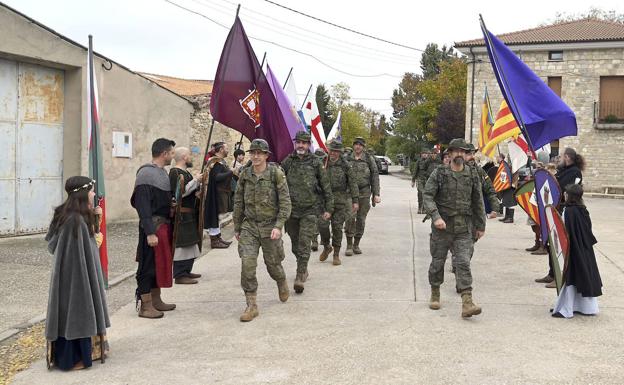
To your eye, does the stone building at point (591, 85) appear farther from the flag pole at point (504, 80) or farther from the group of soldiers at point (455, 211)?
the group of soldiers at point (455, 211)

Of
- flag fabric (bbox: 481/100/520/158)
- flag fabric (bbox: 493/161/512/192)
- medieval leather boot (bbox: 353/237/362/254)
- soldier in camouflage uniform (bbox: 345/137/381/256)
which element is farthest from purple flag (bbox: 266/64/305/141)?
flag fabric (bbox: 493/161/512/192)

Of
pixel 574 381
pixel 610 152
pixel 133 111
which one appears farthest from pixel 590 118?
pixel 574 381

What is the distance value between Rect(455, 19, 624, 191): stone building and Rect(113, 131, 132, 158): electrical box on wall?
20460mm

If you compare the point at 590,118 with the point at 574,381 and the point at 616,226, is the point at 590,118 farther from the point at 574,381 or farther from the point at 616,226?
the point at 574,381

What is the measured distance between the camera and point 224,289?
739 cm

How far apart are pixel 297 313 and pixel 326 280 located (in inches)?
66.7

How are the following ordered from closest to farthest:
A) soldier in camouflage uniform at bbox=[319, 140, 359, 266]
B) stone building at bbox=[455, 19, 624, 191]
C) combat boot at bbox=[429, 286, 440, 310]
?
combat boot at bbox=[429, 286, 440, 310]
soldier in camouflage uniform at bbox=[319, 140, 359, 266]
stone building at bbox=[455, 19, 624, 191]

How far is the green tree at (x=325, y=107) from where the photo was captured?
213 feet

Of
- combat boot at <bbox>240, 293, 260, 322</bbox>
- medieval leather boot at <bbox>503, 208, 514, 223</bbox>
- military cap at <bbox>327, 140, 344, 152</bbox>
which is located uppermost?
military cap at <bbox>327, 140, 344, 152</bbox>

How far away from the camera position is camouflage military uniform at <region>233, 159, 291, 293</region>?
6.18 m

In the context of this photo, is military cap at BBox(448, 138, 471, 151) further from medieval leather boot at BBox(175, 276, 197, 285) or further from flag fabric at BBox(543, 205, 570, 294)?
medieval leather boot at BBox(175, 276, 197, 285)

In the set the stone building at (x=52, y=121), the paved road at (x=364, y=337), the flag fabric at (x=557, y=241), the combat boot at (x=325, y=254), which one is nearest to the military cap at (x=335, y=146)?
the combat boot at (x=325, y=254)

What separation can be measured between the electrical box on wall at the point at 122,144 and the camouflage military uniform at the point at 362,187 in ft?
17.8

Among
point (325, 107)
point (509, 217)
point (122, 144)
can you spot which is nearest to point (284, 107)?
point (122, 144)
